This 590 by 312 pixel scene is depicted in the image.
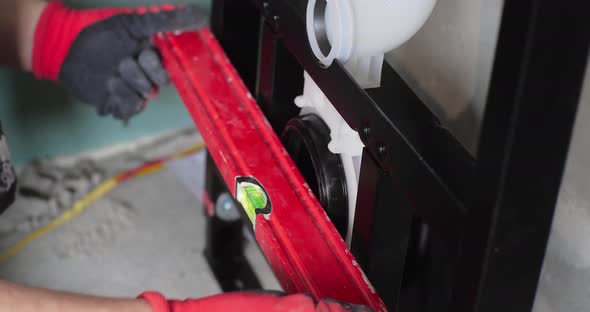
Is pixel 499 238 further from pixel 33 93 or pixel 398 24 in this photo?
pixel 33 93

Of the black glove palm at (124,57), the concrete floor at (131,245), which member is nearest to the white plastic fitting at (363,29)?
the black glove palm at (124,57)

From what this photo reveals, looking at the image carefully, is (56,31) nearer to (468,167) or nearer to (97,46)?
(97,46)

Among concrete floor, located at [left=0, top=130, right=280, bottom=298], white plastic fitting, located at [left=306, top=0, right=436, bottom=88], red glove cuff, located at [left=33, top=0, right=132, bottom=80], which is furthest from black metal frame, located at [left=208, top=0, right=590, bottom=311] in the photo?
concrete floor, located at [left=0, top=130, right=280, bottom=298]

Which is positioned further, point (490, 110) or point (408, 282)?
point (408, 282)

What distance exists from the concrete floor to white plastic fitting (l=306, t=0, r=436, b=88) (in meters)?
0.61

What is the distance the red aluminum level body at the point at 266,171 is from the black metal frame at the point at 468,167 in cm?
6

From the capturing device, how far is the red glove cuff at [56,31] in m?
1.25

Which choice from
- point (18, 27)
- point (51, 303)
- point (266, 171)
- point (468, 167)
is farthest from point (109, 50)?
point (468, 167)

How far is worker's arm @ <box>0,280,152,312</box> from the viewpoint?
2.63 feet

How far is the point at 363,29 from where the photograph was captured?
2.70 feet

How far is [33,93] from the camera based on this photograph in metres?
1.57

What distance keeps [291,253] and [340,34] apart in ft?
0.77

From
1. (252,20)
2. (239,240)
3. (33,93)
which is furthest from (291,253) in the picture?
(33,93)

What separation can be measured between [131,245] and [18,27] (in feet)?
1.44
